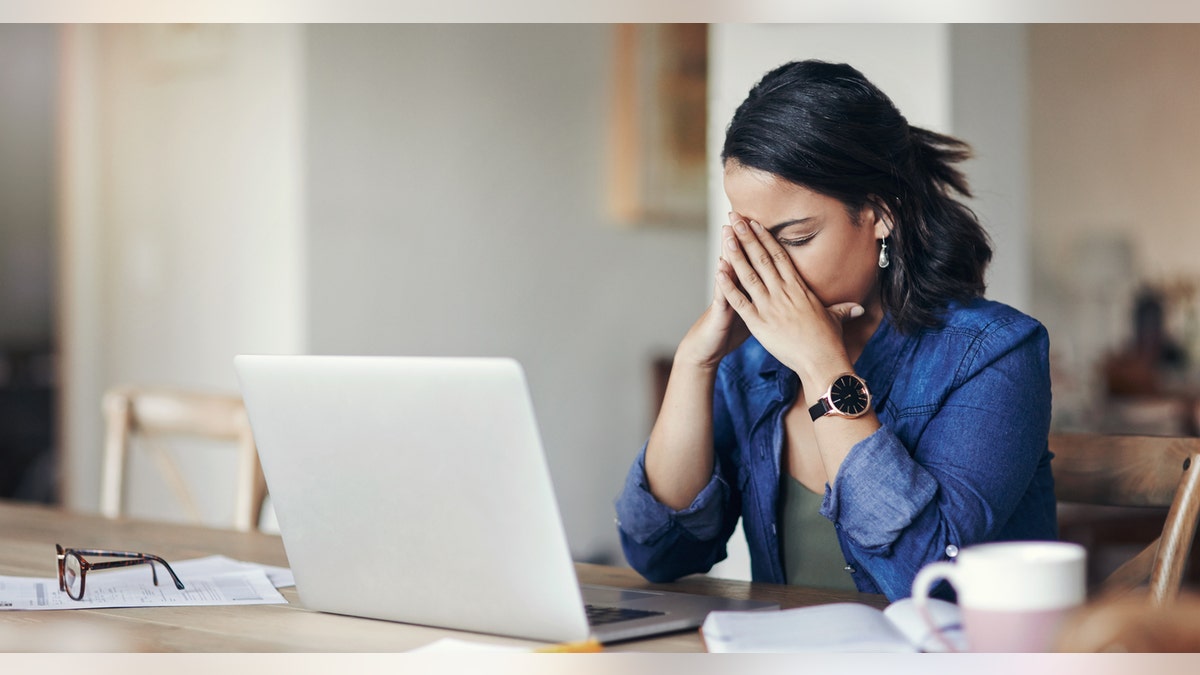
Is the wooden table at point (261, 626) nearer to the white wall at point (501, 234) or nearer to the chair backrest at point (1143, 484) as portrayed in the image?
the chair backrest at point (1143, 484)

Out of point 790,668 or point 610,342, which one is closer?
point 790,668

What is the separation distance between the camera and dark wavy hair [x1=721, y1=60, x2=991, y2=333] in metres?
1.18

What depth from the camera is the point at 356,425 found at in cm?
88

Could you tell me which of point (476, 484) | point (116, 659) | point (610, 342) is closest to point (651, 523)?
point (476, 484)

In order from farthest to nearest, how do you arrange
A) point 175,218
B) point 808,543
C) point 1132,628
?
point 175,218, point 808,543, point 1132,628

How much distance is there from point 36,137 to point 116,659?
13.1 feet

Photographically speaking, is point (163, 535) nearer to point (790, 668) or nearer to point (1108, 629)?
point (790, 668)

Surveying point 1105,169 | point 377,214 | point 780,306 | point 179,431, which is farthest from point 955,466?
point 1105,169

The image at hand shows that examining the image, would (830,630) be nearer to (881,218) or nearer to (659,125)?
(881,218)

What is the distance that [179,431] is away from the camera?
1.82 meters

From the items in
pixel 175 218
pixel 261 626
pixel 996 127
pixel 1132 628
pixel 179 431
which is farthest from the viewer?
pixel 175 218

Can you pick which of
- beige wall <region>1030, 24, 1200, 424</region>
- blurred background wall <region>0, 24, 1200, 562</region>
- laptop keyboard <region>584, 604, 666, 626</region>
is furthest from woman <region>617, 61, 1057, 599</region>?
beige wall <region>1030, 24, 1200, 424</region>

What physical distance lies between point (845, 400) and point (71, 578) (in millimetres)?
722

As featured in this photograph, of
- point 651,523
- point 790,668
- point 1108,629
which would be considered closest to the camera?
point 1108,629
